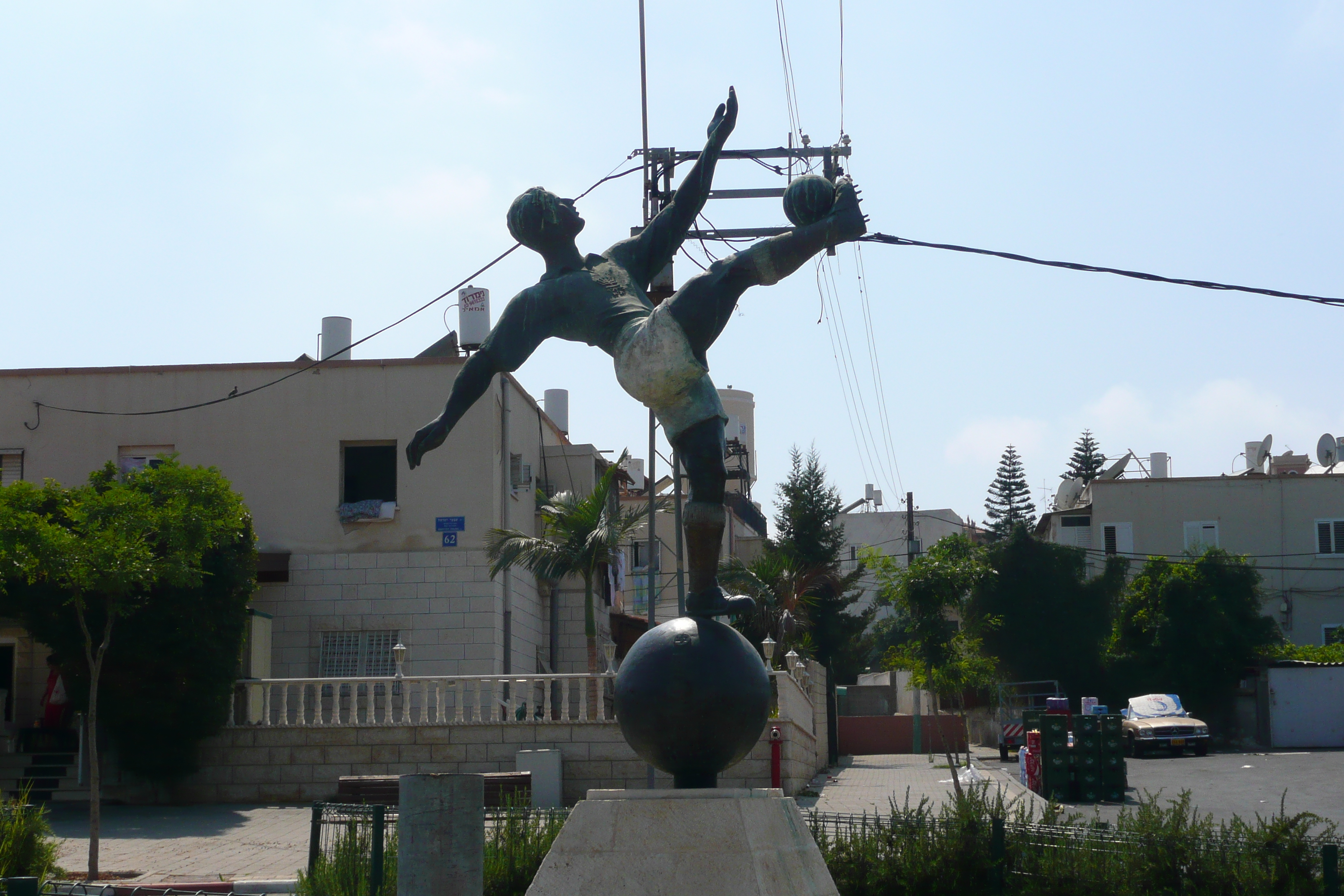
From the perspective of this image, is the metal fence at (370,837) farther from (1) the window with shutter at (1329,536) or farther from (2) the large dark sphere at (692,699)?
(1) the window with shutter at (1329,536)

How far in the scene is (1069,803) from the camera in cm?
1986

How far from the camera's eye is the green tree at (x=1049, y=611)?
134 feet

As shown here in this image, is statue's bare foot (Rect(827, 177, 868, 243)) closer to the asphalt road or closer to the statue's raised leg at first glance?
the statue's raised leg

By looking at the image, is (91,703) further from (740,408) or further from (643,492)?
(740,408)

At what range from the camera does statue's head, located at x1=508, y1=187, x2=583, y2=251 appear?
5.64 meters

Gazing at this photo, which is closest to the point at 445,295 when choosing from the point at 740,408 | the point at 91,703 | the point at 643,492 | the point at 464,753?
the point at 91,703

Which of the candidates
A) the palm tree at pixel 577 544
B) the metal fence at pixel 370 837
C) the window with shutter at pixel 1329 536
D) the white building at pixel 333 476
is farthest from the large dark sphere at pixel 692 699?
the window with shutter at pixel 1329 536

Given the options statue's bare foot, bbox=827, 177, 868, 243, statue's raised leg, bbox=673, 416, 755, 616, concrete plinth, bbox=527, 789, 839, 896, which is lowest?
concrete plinth, bbox=527, 789, 839, 896

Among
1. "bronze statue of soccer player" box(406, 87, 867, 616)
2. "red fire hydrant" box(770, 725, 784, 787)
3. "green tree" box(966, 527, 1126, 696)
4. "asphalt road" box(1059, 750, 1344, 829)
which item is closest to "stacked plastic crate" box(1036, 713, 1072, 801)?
"asphalt road" box(1059, 750, 1344, 829)

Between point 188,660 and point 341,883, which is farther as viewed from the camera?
point 188,660

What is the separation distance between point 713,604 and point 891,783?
2080 centimetres

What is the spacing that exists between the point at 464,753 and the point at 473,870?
1421 centimetres

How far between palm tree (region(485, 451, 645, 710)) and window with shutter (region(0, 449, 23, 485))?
9.27 meters

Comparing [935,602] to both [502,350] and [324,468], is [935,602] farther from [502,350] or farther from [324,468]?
[502,350]
